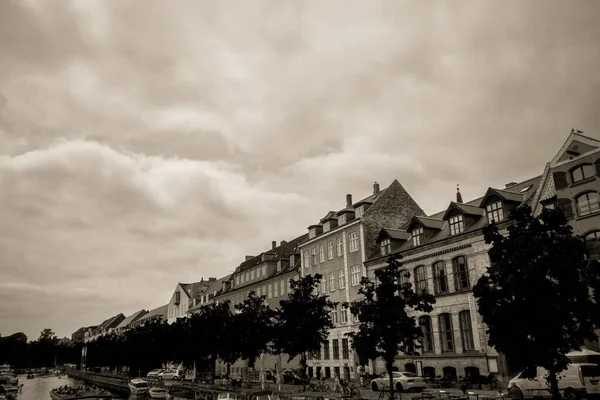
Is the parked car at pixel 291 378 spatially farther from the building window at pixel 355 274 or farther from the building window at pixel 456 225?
the building window at pixel 456 225

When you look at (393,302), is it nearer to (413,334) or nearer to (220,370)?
(413,334)

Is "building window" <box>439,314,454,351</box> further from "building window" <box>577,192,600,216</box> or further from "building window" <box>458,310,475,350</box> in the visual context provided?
"building window" <box>577,192,600,216</box>

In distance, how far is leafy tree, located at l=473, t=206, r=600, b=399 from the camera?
2153 cm

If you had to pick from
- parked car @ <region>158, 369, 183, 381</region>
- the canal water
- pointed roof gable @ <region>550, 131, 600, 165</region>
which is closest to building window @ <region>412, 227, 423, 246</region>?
pointed roof gable @ <region>550, 131, 600, 165</region>

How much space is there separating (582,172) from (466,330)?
582 inches

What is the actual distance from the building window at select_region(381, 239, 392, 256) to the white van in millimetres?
22318

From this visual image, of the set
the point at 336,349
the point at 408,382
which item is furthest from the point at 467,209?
the point at 336,349

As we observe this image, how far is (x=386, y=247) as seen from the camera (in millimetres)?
50094

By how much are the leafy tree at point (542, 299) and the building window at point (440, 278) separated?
19295mm

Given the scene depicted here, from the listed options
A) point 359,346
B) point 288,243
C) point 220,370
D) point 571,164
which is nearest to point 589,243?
point 571,164

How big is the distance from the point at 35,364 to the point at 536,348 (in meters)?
205

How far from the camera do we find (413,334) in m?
29.0

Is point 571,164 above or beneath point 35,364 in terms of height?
above

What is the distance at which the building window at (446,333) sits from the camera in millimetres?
41344
